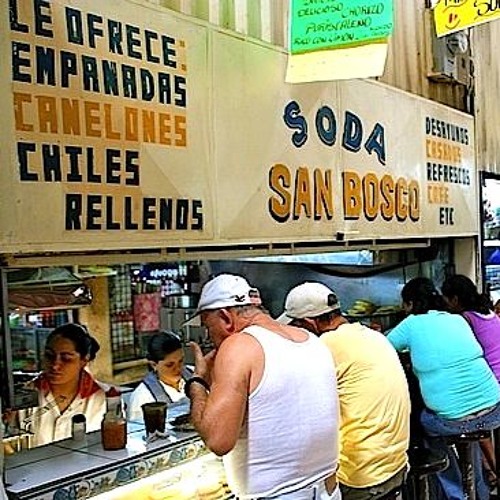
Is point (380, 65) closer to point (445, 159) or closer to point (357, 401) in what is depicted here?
point (357, 401)

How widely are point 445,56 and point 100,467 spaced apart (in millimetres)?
3811

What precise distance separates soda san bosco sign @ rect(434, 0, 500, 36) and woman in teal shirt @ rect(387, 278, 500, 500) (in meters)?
1.62

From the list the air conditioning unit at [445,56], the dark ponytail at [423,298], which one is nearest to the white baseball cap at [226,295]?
the dark ponytail at [423,298]

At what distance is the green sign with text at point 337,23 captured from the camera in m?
3.01

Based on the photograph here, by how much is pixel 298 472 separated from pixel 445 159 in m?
3.06

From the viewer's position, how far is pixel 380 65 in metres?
2.90

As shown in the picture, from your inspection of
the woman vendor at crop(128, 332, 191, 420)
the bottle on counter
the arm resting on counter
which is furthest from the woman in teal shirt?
the bottle on counter

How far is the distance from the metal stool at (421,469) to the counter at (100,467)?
131 centimetres

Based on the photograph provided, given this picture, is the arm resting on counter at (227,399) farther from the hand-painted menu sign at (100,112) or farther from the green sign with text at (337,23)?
the green sign with text at (337,23)

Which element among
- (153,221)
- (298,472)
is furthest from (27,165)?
(298,472)

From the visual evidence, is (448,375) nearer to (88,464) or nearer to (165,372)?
(165,372)

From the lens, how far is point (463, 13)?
399 centimetres

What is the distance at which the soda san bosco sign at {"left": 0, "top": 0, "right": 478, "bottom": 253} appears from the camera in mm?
2262

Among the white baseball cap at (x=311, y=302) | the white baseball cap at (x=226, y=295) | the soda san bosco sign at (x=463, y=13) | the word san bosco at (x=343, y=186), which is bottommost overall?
the white baseball cap at (x=311, y=302)
